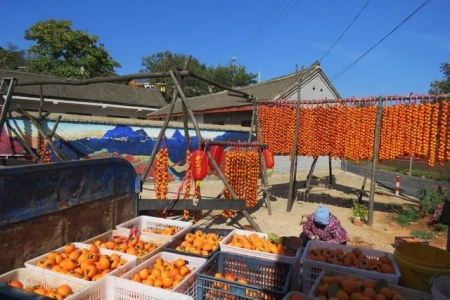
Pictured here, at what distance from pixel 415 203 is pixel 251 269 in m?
10.6

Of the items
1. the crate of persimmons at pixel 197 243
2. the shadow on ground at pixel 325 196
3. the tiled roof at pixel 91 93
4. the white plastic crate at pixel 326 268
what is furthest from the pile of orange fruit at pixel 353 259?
the tiled roof at pixel 91 93

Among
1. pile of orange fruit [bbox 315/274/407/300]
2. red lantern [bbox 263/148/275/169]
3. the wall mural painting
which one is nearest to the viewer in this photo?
pile of orange fruit [bbox 315/274/407/300]

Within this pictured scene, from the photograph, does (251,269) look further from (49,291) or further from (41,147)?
(41,147)

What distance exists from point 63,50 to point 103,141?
79.5ft

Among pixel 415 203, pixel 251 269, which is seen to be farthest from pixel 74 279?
pixel 415 203

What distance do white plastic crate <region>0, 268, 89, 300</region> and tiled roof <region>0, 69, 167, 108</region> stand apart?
1831 cm

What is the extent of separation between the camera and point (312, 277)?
3.14 meters

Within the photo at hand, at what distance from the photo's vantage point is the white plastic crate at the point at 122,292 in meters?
2.46

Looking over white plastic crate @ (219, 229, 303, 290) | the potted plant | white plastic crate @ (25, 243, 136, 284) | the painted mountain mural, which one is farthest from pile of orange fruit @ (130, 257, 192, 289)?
the painted mountain mural

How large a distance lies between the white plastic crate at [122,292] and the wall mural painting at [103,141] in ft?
24.5

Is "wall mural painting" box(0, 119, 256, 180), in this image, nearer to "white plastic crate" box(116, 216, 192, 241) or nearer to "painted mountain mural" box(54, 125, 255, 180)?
"painted mountain mural" box(54, 125, 255, 180)

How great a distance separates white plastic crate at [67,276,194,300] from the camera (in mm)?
2459

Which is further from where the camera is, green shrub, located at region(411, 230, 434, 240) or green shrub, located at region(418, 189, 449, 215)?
green shrub, located at region(418, 189, 449, 215)

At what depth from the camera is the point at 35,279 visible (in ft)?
9.56
